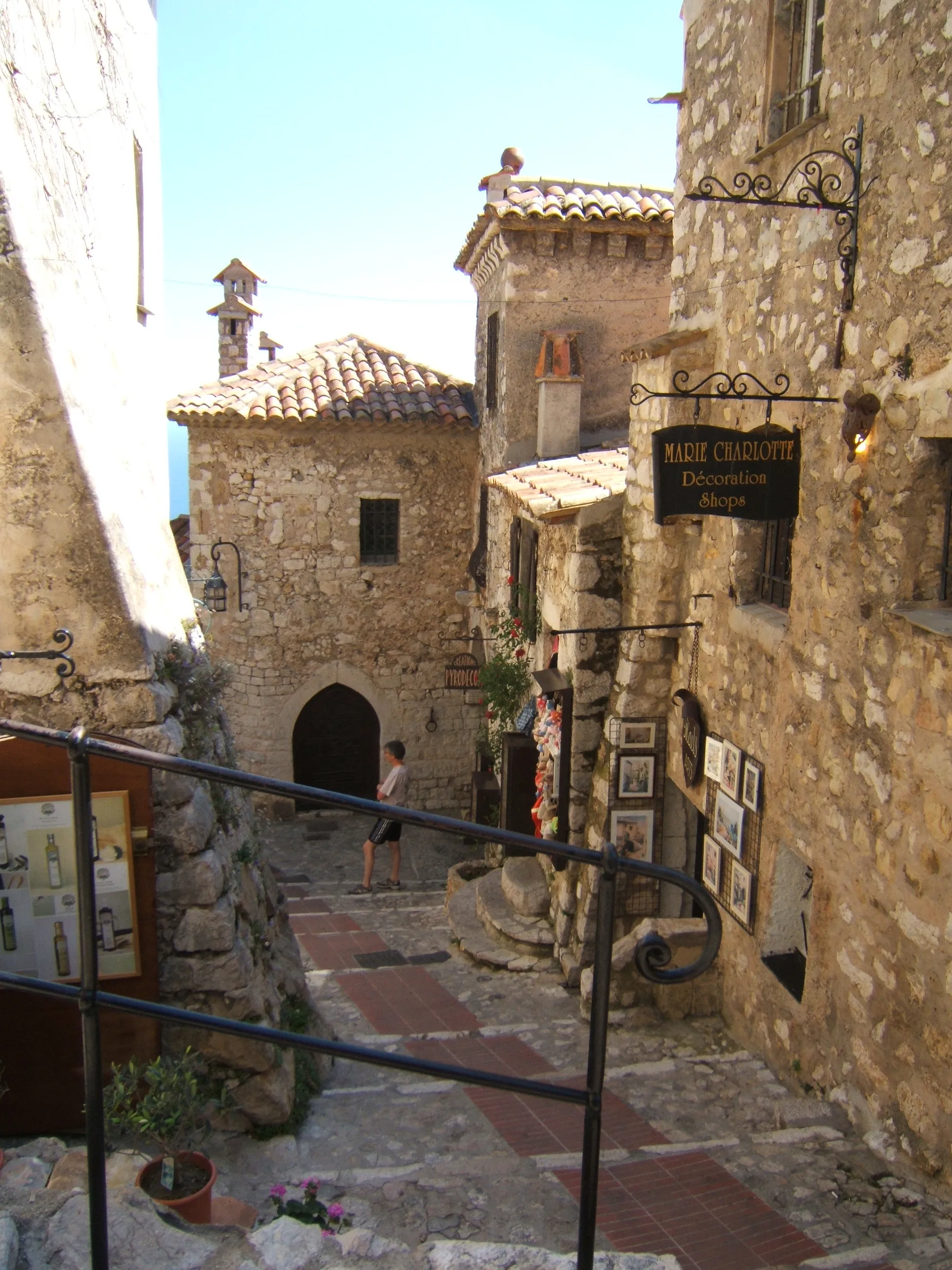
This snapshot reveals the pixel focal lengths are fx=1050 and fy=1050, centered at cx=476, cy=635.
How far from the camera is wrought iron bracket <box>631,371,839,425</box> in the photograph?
5.47 metres

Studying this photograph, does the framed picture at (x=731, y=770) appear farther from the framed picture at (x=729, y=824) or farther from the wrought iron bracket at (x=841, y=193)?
the wrought iron bracket at (x=841, y=193)

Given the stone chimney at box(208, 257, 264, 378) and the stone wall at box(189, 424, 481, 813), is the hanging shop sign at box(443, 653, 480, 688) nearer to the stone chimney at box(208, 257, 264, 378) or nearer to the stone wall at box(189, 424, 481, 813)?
the stone wall at box(189, 424, 481, 813)

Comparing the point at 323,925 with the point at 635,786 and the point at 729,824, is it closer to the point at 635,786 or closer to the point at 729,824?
the point at 635,786

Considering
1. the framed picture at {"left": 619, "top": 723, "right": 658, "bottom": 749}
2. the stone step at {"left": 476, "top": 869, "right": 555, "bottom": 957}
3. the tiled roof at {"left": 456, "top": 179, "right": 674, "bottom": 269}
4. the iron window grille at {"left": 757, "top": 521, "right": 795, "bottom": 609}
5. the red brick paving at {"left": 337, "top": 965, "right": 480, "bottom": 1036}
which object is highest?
the tiled roof at {"left": 456, "top": 179, "right": 674, "bottom": 269}

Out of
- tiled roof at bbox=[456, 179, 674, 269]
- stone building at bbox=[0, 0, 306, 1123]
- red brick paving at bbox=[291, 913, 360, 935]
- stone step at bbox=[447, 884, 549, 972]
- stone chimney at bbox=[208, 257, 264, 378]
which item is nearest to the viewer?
stone building at bbox=[0, 0, 306, 1123]

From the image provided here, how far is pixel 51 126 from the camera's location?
554 cm

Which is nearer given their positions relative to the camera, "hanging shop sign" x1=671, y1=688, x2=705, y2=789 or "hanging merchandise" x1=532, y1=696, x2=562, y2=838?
"hanging shop sign" x1=671, y1=688, x2=705, y2=789

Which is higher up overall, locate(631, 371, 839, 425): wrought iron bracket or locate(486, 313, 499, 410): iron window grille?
locate(486, 313, 499, 410): iron window grille

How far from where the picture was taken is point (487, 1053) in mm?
7066

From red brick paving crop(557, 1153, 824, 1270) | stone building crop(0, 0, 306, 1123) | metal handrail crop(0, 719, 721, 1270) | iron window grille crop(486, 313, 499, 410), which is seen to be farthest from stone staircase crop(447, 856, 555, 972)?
metal handrail crop(0, 719, 721, 1270)

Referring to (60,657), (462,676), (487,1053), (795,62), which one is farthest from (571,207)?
(60,657)

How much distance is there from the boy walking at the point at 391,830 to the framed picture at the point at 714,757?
192 inches

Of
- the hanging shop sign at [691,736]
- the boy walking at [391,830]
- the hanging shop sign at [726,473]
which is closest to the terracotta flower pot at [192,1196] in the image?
the hanging shop sign at [726,473]

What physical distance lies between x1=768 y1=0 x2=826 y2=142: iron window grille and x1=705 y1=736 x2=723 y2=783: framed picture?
3818mm
